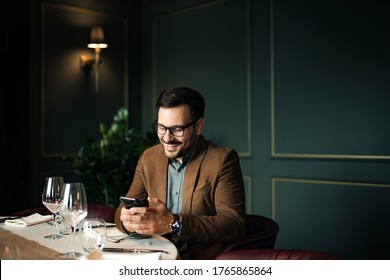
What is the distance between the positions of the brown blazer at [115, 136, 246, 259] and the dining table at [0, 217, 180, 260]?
19 centimetres

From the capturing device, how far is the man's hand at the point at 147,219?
1889 millimetres

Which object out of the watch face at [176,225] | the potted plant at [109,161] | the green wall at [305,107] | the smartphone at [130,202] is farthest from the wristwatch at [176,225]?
the potted plant at [109,161]

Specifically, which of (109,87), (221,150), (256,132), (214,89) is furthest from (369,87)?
(109,87)

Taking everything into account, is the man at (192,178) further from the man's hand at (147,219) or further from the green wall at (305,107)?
the green wall at (305,107)

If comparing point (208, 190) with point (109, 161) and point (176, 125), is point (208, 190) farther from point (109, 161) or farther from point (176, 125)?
point (109, 161)

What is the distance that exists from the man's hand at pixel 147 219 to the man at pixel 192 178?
18cm

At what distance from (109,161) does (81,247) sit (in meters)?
2.59

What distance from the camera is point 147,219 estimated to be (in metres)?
1.89

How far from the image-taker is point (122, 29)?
5301 millimetres

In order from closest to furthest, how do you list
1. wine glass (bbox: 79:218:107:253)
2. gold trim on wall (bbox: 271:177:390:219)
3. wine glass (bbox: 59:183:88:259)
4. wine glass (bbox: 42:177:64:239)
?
1. wine glass (bbox: 79:218:107:253)
2. wine glass (bbox: 59:183:88:259)
3. wine glass (bbox: 42:177:64:239)
4. gold trim on wall (bbox: 271:177:390:219)

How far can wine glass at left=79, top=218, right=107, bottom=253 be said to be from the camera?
1.59 meters

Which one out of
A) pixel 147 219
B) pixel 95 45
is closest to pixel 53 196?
pixel 147 219

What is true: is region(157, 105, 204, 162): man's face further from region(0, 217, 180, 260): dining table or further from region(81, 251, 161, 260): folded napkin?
Answer: region(81, 251, 161, 260): folded napkin

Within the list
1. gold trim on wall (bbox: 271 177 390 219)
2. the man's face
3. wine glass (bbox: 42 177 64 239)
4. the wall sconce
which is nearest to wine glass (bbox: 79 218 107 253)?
wine glass (bbox: 42 177 64 239)
